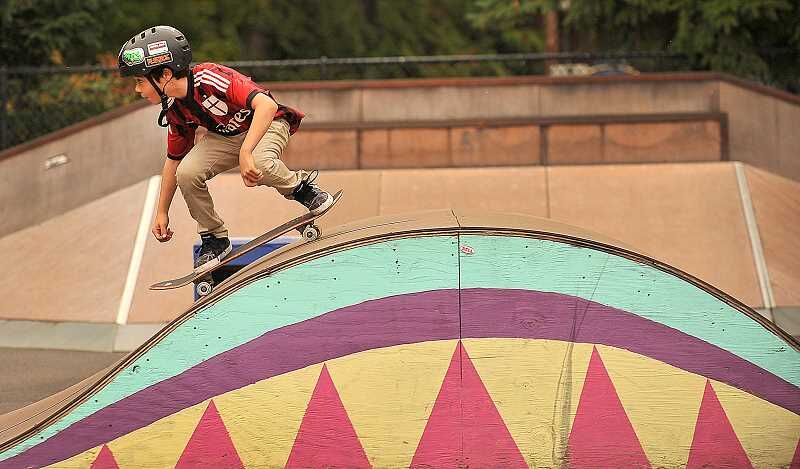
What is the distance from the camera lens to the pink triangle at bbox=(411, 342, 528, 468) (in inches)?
226

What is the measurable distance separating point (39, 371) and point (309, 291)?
5101mm

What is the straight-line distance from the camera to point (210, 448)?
5.81 meters

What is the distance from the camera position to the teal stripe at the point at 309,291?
590 centimetres

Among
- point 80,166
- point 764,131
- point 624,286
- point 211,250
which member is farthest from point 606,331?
point 80,166

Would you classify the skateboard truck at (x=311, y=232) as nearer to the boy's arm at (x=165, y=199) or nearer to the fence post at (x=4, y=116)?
the boy's arm at (x=165, y=199)

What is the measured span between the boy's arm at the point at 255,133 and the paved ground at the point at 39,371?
3.29 meters

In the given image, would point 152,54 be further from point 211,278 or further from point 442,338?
point 442,338

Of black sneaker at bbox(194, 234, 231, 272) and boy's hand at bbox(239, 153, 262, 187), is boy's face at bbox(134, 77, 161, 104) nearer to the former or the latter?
boy's hand at bbox(239, 153, 262, 187)

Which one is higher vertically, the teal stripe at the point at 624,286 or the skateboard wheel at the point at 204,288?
the teal stripe at the point at 624,286

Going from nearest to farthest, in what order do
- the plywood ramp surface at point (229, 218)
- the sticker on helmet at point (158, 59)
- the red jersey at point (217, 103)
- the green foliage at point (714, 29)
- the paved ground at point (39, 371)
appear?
the sticker on helmet at point (158, 59) < the red jersey at point (217, 103) < the paved ground at point (39, 371) < the plywood ramp surface at point (229, 218) < the green foliage at point (714, 29)

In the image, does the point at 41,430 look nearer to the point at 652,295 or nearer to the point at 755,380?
the point at 652,295

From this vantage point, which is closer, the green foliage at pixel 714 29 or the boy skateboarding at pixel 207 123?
the boy skateboarding at pixel 207 123

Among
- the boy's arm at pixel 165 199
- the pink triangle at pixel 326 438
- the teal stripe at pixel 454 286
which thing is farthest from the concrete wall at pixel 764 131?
the pink triangle at pixel 326 438

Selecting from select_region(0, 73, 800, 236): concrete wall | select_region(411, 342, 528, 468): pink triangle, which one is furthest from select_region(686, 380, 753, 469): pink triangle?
select_region(0, 73, 800, 236): concrete wall
